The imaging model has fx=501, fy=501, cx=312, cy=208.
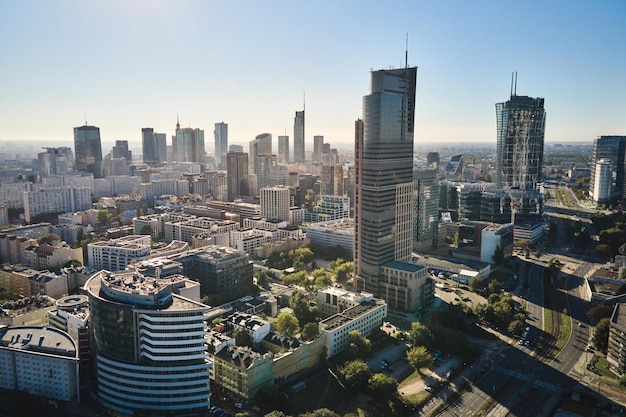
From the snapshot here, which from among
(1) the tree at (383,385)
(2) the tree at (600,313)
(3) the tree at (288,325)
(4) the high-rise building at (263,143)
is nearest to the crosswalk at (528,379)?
(1) the tree at (383,385)

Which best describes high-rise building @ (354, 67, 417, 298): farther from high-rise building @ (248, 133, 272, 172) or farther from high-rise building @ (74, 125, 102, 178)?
high-rise building @ (74, 125, 102, 178)

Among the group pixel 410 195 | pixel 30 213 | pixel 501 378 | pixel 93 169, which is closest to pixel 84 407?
pixel 501 378

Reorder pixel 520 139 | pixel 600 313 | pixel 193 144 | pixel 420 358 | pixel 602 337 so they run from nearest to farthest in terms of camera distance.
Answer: pixel 420 358
pixel 602 337
pixel 600 313
pixel 520 139
pixel 193 144

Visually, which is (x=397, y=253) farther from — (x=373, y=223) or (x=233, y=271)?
(x=233, y=271)

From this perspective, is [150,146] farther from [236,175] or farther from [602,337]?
[602,337]

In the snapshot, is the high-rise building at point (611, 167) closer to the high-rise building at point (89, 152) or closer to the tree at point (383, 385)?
the tree at point (383, 385)

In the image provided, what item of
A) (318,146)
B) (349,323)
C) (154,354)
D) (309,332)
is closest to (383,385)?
(349,323)

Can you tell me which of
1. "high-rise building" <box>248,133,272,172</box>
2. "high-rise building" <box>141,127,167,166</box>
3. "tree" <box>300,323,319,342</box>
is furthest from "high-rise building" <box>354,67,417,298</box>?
"high-rise building" <box>141,127,167,166</box>
